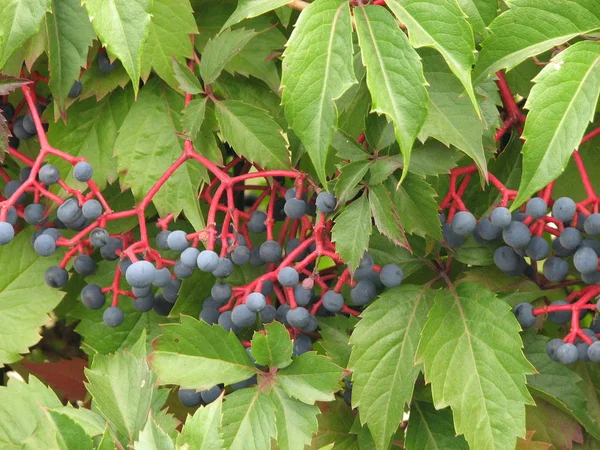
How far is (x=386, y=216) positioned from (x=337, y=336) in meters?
0.27

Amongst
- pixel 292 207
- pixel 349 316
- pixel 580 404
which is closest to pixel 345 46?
pixel 292 207

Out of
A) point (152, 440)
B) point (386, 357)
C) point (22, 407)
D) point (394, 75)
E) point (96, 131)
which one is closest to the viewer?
point (152, 440)

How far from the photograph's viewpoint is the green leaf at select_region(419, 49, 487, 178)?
3.73ft

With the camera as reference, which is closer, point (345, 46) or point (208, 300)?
point (345, 46)

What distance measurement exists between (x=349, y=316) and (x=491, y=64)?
51 centimetres

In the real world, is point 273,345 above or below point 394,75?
below

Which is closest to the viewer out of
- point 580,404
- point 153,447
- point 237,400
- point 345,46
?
point 153,447

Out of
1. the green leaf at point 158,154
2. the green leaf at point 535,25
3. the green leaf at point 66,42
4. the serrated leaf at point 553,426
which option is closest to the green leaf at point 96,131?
the green leaf at point 158,154

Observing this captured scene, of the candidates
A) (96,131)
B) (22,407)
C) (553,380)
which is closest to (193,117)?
(96,131)

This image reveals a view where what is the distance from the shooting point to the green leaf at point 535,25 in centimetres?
106

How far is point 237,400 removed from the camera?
119 cm

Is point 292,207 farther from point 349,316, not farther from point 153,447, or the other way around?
point 153,447

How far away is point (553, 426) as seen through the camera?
133cm

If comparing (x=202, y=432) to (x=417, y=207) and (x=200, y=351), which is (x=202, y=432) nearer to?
(x=200, y=351)
